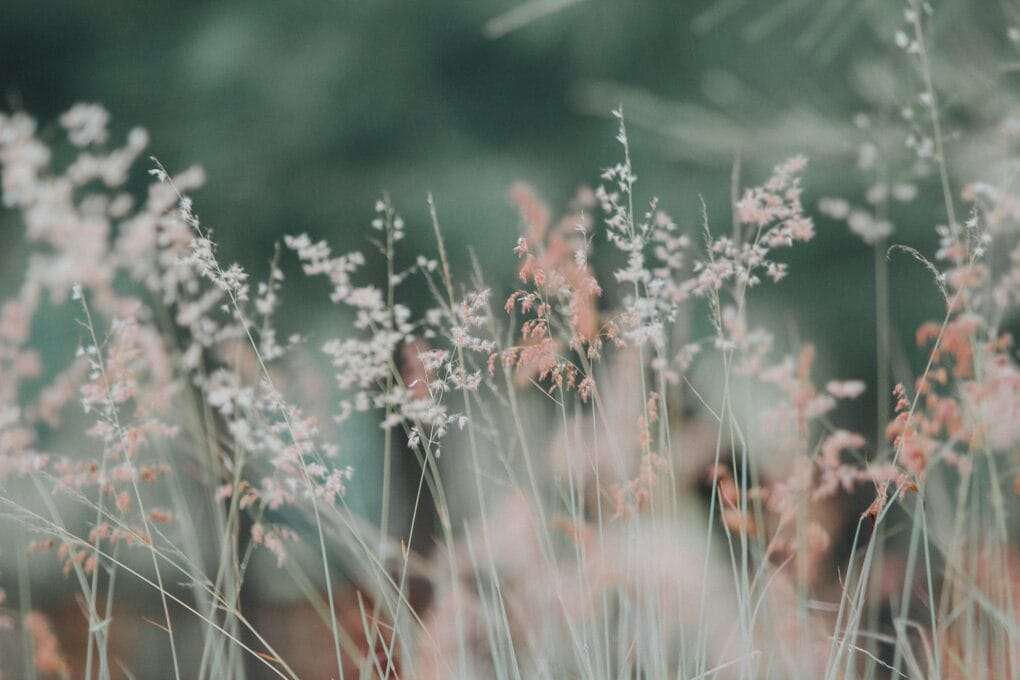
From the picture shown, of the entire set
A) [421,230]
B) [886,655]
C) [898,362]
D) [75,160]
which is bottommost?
[886,655]

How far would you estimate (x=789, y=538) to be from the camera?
1.36m

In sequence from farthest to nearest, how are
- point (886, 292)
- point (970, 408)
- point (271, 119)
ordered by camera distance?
point (271, 119)
point (886, 292)
point (970, 408)

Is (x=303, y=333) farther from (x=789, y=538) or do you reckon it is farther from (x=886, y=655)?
(x=886, y=655)

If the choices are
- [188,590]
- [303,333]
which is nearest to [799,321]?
[303,333]

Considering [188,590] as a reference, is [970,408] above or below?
above

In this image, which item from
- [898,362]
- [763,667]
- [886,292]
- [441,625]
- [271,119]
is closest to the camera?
[763,667]

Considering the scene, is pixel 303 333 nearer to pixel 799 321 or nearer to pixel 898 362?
pixel 799 321

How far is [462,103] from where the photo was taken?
1.79 metres

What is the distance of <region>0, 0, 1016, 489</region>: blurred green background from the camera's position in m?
1.66

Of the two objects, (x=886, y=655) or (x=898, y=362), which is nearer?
(x=898, y=362)

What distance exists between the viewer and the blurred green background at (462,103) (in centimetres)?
166

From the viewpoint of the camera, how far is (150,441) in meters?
1.57

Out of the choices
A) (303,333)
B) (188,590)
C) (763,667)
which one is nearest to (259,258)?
(303,333)

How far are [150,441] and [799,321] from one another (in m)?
1.14
